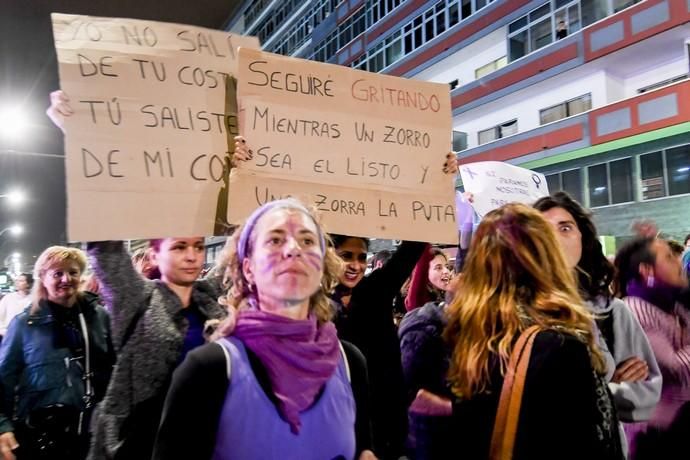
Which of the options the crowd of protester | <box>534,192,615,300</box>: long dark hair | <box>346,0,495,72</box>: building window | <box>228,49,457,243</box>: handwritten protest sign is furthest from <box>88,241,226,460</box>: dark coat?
<box>346,0,495,72</box>: building window

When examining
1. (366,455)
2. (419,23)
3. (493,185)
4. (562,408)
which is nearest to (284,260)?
(366,455)

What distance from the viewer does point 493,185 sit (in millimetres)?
3715

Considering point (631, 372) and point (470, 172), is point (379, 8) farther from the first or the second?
point (631, 372)

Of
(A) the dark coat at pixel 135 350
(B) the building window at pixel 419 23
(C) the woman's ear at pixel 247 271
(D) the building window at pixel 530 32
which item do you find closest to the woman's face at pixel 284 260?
(C) the woman's ear at pixel 247 271

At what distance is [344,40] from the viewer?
2816cm

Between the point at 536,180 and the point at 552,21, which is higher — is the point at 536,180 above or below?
below

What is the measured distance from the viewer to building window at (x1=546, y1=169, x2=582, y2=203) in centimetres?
1576

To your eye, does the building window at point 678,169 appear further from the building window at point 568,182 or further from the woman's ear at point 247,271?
the woman's ear at point 247,271

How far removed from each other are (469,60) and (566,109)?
15.9 feet

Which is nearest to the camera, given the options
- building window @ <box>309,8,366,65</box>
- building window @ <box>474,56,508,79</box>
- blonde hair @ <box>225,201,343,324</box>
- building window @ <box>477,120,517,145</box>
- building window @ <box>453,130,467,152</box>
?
blonde hair @ <box>225,201,343,324</box>

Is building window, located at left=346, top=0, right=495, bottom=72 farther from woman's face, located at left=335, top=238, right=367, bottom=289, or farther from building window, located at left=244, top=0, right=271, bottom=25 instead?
woman's face, located at left=335, top=238, right=367, bottom=289

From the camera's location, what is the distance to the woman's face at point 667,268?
3.25 metres

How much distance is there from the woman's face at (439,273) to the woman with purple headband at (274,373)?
8.58 ft

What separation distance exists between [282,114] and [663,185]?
13686mm
